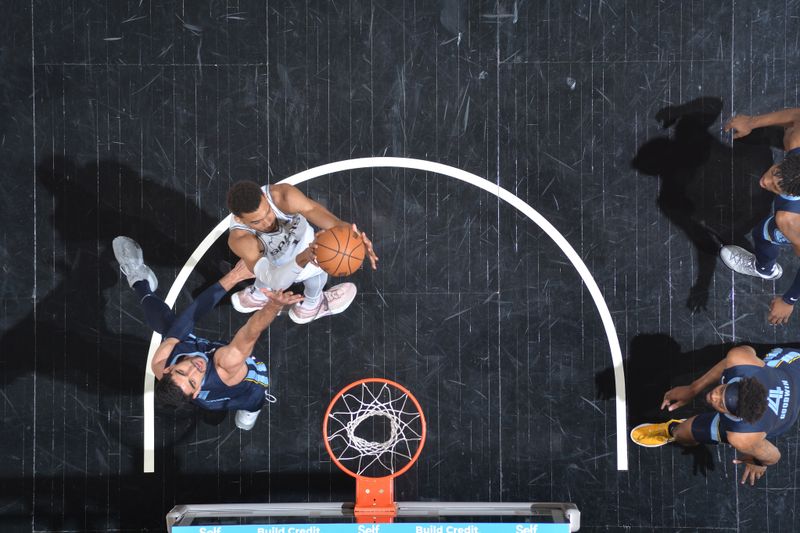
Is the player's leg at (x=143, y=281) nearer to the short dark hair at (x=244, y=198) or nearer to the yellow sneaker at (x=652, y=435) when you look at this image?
the short dark hair at (x=244, y=198)

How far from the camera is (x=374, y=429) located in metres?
6.29

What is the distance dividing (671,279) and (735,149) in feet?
4.55

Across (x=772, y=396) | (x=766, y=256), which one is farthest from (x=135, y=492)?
(x=766, y=256)

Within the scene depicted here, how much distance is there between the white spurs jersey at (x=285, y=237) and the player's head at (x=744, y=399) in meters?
3.57

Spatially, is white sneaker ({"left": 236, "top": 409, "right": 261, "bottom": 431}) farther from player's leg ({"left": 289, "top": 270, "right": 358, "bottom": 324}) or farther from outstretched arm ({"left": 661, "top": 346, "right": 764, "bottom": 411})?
outstretched arm ({"left": 661, "top": 346, "right": 764, "bottom": 411})

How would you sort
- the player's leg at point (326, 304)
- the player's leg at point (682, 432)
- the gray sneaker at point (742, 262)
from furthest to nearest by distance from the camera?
the gray sneaker at point (742, 262)
the player's leg at point (326, 304)
the player's leg at point (682, 432)

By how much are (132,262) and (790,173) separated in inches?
222

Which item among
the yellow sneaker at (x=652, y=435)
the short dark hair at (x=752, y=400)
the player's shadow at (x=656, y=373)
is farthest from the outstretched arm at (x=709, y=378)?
the short dark hair at (x=752, y=400)

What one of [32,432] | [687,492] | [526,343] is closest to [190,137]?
[32,432]

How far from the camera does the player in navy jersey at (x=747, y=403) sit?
5.27m

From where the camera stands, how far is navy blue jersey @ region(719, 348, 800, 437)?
214 inches

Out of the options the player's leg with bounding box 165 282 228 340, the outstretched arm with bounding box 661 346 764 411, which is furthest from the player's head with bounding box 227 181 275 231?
the outstretched arm with bounding box 661 346 764 411

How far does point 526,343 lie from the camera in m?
6.33

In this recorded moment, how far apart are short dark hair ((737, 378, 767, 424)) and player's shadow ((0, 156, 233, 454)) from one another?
475cm
